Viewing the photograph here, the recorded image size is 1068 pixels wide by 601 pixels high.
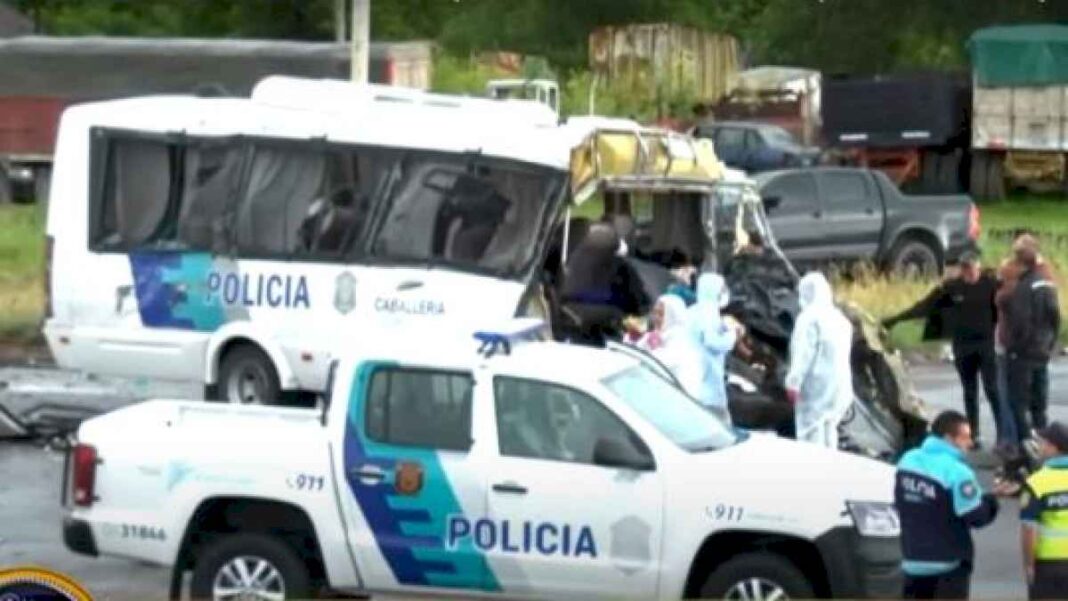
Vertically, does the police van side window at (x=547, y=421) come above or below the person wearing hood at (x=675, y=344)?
above

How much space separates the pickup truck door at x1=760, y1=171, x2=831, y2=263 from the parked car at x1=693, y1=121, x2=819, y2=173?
1262cm

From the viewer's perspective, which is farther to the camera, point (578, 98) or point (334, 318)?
point (578, 98)

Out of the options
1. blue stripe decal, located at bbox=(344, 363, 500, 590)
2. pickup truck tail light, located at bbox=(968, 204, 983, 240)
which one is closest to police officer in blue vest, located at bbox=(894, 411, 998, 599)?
blue stripe decal, located at bbox=(344, 363, 500, 590)

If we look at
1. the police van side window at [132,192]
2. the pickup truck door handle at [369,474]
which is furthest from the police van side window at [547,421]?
the police van side window at [132,192]

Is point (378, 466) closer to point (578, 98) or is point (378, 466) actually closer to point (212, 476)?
point (212, 476)

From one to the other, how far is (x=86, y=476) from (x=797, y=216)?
825 inches

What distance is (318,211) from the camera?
2103 centimetres

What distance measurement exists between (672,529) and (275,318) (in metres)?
8.21

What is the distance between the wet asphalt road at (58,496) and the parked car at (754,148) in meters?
21.8

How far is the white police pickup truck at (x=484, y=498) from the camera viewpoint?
43.2ft

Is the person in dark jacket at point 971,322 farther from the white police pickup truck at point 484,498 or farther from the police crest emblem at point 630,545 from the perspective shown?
the police crest emblem at point 630,545

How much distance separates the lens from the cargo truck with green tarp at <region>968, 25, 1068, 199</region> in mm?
50781

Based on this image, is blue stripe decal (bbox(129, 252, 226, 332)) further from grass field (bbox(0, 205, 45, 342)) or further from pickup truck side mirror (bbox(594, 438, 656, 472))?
pickup truck side mirror (bbox(594, 438, 656, 472))

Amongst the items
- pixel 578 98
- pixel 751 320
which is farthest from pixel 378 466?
pixel 578 98
